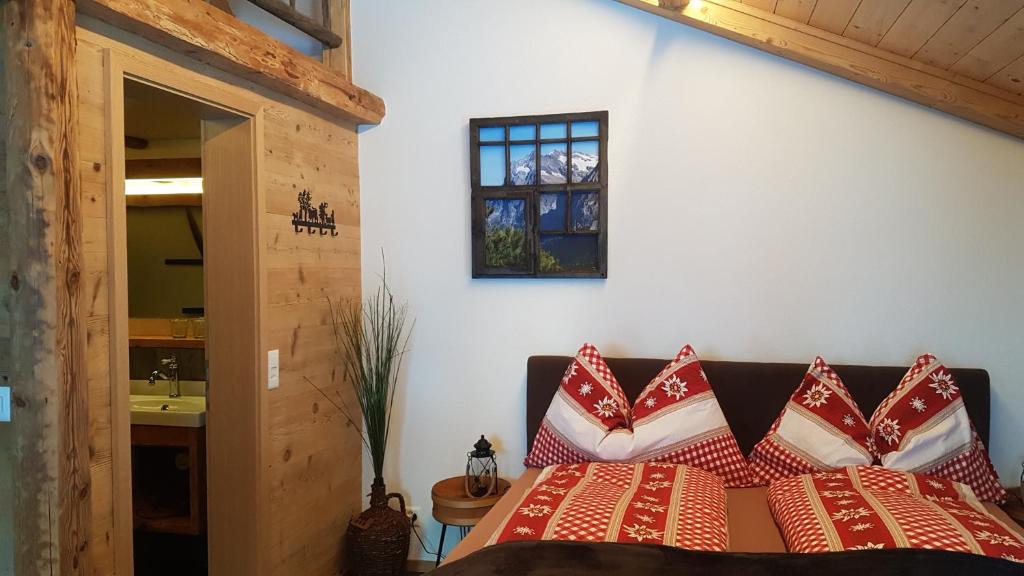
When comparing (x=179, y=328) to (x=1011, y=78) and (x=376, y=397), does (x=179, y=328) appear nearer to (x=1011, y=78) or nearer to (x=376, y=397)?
(x=376, y=397)

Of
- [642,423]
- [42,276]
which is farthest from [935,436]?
[42,276]

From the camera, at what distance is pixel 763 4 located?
2.73m

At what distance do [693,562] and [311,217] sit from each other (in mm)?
2003

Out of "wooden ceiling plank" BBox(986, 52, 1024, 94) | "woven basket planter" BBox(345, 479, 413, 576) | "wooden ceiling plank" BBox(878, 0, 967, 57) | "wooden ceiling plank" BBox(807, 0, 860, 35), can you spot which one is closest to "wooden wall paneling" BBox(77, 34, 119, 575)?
"woven basket planter" BBox(345, 479, 413, 576)

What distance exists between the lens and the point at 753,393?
9.43 ft

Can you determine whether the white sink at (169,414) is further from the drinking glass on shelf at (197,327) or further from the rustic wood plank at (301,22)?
the rustic wood plank at (301,22)

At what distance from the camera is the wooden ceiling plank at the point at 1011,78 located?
2.45m

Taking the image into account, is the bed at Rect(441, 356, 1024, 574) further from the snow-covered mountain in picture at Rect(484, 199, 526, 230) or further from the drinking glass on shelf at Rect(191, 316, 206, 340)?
the drinking glass on shelf at Rect(191, 316, 206, 340)

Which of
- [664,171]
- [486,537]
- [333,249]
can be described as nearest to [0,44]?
[333,249]

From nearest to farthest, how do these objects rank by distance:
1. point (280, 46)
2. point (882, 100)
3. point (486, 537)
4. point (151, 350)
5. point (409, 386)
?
point (486, 537) → point (280, 46) → point (882, 100) → point (409, 386) → point (151, 350)

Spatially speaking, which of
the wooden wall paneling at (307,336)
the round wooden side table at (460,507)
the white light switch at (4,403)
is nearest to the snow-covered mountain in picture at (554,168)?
the wooden wall paneling at (307,336)

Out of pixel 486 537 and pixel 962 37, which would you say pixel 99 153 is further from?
pixel 962 37

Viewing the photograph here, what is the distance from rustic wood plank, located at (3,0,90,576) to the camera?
169 cm

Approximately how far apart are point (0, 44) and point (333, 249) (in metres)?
1.56
